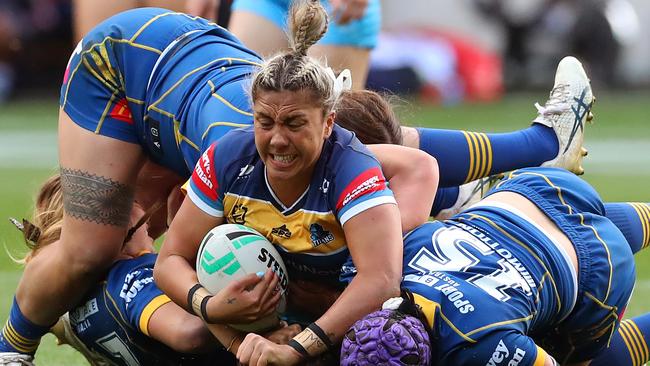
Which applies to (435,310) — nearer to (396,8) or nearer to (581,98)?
(581,98)

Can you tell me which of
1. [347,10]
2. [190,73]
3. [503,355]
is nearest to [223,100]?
[190,73]

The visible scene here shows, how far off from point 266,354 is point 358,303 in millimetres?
339

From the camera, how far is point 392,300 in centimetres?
392

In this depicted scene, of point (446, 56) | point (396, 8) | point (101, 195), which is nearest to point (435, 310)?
point (101, 195)

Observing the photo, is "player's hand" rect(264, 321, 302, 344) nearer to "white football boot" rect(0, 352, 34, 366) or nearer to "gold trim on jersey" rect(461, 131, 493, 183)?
"white football boot" rect(0, 352, 34, 366)

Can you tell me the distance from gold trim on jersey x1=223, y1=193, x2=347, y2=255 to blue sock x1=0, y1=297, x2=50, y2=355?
3.95 ft

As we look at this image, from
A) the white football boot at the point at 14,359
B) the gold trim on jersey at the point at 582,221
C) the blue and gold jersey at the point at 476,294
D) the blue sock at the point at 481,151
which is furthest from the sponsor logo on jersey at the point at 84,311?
the gold trim on jersey at the point at 582,221

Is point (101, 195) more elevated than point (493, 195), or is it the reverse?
point (493, 195)

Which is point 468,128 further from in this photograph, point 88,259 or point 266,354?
point 266,354

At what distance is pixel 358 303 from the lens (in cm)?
403

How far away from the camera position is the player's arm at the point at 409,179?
4633mm

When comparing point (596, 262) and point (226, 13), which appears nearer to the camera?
point (596, 262)

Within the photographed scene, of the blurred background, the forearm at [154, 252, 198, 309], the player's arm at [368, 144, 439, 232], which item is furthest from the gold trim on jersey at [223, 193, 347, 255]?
the blurred background

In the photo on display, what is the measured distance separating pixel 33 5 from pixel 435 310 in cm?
1509
